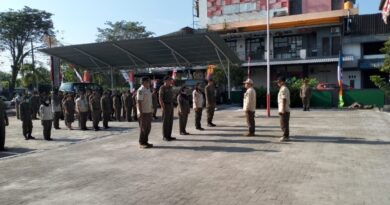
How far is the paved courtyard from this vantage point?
Answer: 6.54 m

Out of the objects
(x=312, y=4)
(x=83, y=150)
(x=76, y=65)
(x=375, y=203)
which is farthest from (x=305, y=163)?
(x=312, y=4)

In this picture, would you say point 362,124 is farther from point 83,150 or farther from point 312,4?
point 312,4

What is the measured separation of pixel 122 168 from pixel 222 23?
37.3 m

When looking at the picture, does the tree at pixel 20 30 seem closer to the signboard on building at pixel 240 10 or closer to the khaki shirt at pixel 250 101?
the signboard on building at pixel 240 10

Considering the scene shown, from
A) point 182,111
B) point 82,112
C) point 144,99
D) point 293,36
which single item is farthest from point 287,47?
point 144,99

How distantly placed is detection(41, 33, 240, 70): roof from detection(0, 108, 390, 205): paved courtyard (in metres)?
11.7

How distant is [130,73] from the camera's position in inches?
1180

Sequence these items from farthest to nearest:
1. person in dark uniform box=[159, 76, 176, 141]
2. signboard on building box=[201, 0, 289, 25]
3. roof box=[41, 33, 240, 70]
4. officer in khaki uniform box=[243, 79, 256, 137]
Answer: signboard on building box=[201, 0, 289, 25]
roof box=[41, 33, 240, 70]
officer in khaki uniform box=[243, 79, 256, 137]
person in dark uniform box=[159, 76, 176, 141]

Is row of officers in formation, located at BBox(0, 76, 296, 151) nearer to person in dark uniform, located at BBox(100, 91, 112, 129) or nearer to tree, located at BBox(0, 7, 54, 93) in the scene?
person in dark uniform, located at BBox(100, 91, 112, 129)

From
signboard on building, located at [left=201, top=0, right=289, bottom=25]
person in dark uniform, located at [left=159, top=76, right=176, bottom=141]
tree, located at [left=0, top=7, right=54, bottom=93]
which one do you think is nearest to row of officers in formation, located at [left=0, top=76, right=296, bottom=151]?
person in dark uniform, located at [left=159, top=76, right=176, bottom=141]

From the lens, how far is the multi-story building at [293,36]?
3828 centimetres

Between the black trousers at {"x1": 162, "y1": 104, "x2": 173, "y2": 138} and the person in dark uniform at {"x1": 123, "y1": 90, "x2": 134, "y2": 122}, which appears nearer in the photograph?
the black trousers at {"x1": 162, "y1": 104, "x2": 173, "y2": 138}

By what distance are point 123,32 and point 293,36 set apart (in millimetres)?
23739

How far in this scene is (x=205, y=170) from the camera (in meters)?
8.30
